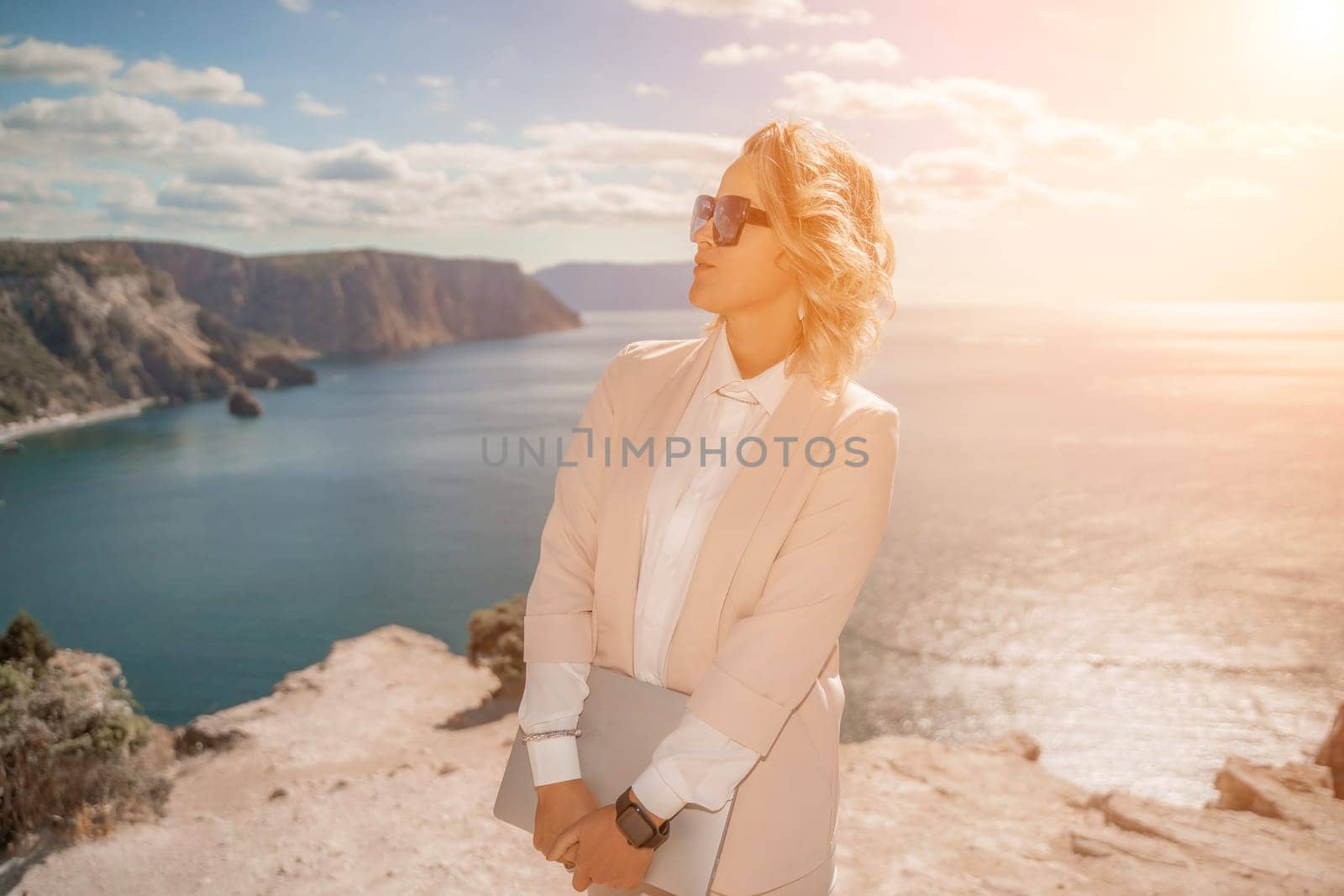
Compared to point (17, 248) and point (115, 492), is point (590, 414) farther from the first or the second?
point (17, 248)

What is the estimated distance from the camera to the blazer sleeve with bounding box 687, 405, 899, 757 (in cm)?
157

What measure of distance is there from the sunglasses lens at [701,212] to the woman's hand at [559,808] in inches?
44.1

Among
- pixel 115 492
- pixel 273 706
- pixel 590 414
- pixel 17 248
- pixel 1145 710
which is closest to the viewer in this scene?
pixel 590 414

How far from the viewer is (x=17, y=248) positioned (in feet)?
334

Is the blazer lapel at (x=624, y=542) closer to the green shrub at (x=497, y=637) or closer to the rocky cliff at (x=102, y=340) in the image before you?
the green shrub at (x=497, y=637)

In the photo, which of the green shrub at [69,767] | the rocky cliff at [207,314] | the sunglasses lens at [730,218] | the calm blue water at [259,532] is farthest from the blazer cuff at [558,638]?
the rocky cliff at [207,314]

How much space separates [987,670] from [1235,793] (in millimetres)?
26611

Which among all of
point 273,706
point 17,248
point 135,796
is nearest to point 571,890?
point 135,796

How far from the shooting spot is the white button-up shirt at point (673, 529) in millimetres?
1727

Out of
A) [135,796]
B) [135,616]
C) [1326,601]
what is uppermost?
[135,796]

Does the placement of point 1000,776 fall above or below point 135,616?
above

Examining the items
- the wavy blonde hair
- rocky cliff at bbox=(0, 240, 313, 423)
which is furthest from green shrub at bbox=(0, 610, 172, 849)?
rocky cliff at bbox=(0, 240, 313, 423)

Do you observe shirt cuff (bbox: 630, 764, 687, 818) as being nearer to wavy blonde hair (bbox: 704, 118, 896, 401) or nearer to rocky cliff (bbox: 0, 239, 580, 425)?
wavy blonde hair (bbox: 704, 118, 896, 401)

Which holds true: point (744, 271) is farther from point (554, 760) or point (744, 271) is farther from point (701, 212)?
point (554, 760)
